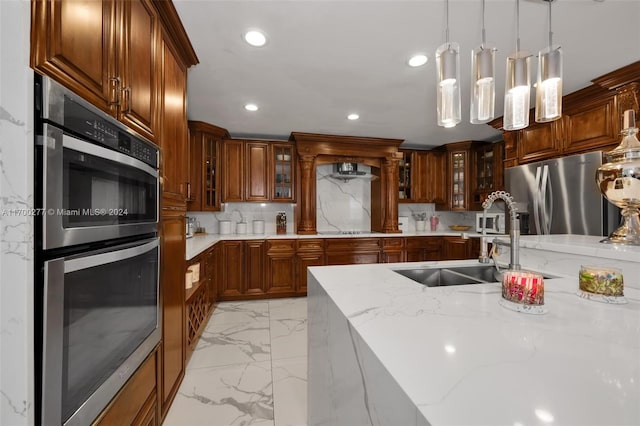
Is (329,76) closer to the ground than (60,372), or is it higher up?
higher up

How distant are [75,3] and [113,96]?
11.4 inches

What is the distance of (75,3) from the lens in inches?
34.6

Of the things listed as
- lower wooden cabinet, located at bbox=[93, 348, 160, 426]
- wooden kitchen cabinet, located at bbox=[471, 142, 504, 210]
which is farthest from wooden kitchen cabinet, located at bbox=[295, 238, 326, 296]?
wooden kitchen cabinet, located at bbox=[471, 142, 504, 210]

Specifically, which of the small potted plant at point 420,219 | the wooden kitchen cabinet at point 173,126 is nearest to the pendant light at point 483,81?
the wooden kitchen cabinet at point 173,126

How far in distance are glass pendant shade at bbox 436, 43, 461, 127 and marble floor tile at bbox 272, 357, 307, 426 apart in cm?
187

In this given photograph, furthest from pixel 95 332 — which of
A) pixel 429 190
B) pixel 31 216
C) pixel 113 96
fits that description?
pixel 429 190

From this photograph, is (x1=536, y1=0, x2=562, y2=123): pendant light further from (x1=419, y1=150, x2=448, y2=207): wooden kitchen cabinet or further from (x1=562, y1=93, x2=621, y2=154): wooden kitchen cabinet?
(x1=419, y1=150, x2=448, y2=207): wooden kitchen cabinet

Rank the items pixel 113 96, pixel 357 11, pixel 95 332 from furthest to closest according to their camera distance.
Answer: pixel 357 11, pixel 113 96, pixel 95 332

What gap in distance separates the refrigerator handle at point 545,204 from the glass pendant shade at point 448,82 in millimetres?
2504

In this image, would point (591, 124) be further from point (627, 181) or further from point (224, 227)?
point (224, 227)

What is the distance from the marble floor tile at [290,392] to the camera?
1714 mm

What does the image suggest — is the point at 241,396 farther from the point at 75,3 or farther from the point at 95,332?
the point at 75,3

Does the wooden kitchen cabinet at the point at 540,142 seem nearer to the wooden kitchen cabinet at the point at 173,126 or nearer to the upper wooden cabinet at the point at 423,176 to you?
the upper wooden cabinet at the point at 423,176

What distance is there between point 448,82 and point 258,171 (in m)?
3.27
